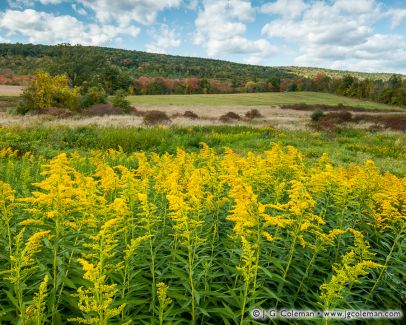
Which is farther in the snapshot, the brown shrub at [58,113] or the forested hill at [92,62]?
the forested hill at [92,62]

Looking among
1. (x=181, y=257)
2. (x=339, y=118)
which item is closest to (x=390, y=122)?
(x=339, y=118)

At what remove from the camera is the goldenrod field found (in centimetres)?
235

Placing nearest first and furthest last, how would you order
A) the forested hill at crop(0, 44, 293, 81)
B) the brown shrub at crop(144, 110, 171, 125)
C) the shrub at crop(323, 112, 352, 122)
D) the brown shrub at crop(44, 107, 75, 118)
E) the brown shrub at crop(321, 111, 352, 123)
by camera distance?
the brown shrub at crop(144, 110, 171, 125), the brown shrub at crop(44, 107, 75, 118), the brown shrub at crop(321, 111, 352, 123), the shrub at crop(323, 112, 352, 122), the forested hill at crop(0, 44, 293, 81)

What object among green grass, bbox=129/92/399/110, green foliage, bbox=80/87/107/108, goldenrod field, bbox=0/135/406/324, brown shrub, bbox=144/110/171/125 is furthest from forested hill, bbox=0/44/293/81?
goldenrod field, bbox=0/135/406/324

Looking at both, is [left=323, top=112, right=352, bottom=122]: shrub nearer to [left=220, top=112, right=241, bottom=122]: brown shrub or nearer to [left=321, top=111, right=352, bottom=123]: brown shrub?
[left=321, top=111, right=352, bottom=123]: brown shrub

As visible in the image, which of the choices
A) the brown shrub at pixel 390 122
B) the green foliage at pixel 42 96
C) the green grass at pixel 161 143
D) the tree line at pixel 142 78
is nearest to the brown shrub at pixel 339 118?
the brown shrub at pixel 390 122

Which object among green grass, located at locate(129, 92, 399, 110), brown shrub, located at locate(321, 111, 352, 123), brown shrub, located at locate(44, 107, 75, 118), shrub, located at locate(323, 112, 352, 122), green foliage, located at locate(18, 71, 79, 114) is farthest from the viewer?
green grass, located at locate(129, 92, 399, 110)

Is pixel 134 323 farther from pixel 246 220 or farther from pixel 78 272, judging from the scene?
pixel 246 220

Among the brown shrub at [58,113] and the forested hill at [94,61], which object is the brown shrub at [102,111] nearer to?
the brown shrub at [58,113]

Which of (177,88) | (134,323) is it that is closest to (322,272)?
(134,323)

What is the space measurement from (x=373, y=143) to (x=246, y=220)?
19.7 meters

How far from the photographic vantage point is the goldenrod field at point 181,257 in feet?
7.72

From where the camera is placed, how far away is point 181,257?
2.87 m

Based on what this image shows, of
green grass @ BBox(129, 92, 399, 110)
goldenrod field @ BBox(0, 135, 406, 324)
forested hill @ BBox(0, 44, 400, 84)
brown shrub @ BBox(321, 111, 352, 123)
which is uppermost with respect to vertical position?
forested hill @ BBox(0, 44, 400, 84)
